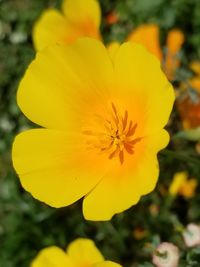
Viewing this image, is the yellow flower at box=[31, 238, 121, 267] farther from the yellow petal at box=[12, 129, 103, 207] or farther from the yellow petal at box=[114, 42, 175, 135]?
the yellow petal at box=[114, 42, 175, 135]

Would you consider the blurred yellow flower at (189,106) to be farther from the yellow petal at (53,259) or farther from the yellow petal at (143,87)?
the yellow petal at (53,259)

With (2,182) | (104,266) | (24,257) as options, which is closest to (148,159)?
(104,266)

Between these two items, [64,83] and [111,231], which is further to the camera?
[111,231]

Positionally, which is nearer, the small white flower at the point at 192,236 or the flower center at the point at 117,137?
the flower center at the point at 117,137

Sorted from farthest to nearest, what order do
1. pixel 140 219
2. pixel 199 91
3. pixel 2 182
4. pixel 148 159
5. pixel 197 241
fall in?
pixel 2 182 < pixel 140 219 < pixel 199 91 < pixel 197 241 < pixel 148 159

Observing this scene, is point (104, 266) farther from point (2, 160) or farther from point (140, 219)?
point (2, 160)

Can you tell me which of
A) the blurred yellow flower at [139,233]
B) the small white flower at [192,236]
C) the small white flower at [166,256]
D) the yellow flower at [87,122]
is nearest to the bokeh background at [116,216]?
the blurred yellow flower at [139,233]
